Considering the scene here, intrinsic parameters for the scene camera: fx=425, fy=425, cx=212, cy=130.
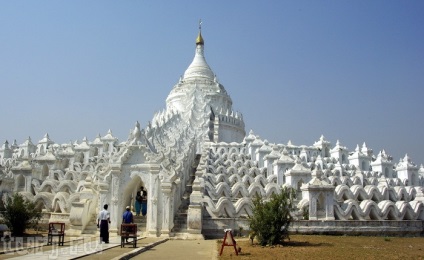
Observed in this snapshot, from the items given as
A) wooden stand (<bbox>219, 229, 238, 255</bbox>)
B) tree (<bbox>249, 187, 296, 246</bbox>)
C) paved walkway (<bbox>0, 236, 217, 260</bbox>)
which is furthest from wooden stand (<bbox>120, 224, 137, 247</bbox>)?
tree (<bbox>249, 187, 296, 246</bbox>)

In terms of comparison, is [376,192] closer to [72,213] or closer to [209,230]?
[209,230]

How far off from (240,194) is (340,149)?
2250 centimetres

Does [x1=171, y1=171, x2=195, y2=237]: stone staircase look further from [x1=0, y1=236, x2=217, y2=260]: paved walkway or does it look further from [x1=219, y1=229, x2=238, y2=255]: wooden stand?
[x1=219, y1=229, x2=238, y2=255]: wooden stand

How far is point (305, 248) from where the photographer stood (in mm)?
14953

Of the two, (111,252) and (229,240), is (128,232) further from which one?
(229,240)

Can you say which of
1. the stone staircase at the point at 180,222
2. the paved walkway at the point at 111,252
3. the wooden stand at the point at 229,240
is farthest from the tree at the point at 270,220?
the stone staircase at the point at 180,222

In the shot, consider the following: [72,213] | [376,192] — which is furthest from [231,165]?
[72,213]

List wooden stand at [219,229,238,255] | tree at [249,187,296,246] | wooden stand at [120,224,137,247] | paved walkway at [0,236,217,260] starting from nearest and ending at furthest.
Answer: paved walkway at [0,236,217,260] < wooden stand at [219,229,238,255] < wooden stand at [120,224,137,247] < tree at [249,187,296,246]

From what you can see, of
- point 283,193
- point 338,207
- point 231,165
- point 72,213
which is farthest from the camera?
point 231,165

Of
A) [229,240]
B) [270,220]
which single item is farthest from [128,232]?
[270,220]

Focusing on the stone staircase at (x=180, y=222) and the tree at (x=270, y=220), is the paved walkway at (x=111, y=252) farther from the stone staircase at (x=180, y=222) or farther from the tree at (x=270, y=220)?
the stone staircase at (x=180, y=222)

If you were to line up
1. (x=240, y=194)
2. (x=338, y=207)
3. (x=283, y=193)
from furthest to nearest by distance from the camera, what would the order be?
(x=240, y=194)
(x=338, y=207)
(x=283, y=193)

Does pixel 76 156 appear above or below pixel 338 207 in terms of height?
above

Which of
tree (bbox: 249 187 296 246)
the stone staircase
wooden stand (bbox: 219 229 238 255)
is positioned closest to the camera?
wooden stand (bbox: 219 229 238 255)
